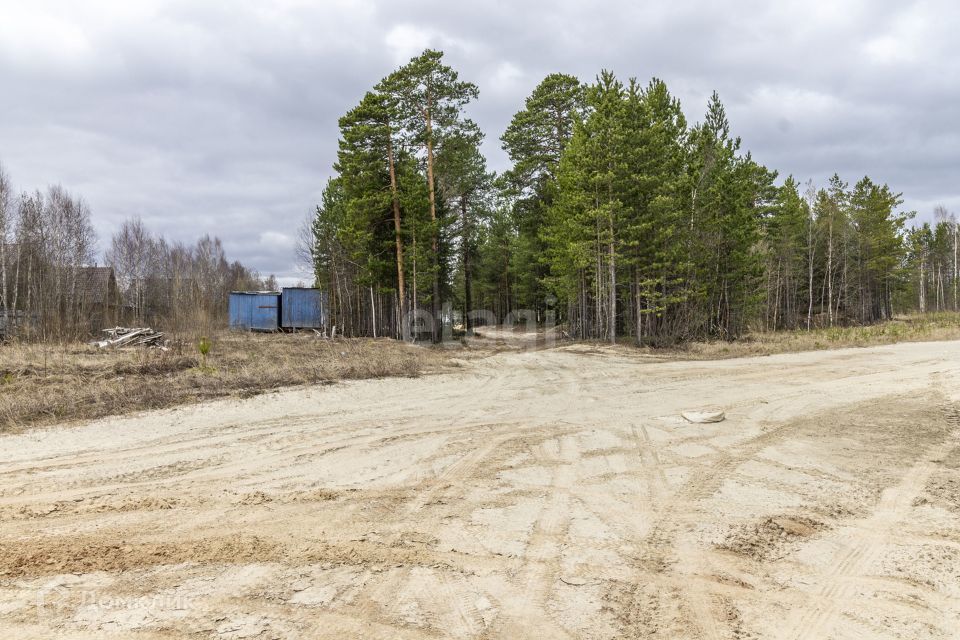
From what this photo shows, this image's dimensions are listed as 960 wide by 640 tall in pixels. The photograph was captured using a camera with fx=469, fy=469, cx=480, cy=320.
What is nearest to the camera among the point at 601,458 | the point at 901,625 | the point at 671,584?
the point at 901,625

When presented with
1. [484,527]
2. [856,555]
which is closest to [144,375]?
[484,527]

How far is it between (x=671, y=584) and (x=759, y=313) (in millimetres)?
36803

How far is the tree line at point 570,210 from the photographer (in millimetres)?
20188

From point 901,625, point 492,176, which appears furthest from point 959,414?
point 492,176

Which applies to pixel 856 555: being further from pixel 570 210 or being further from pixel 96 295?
pixel 96 295

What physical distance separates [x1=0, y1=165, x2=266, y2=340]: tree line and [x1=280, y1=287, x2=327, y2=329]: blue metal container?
3.87m

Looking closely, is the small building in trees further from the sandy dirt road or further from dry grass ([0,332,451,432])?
the sandy dirt road

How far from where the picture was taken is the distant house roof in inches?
1309

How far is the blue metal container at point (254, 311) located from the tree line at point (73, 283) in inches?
63.5

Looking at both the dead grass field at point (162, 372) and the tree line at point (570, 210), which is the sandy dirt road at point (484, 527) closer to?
the dead grass field at point (162, 372)

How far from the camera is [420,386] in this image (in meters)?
11.0

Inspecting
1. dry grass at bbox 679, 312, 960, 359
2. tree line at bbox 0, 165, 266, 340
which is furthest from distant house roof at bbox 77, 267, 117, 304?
dry grass at bbox 679, 312, 960, 359

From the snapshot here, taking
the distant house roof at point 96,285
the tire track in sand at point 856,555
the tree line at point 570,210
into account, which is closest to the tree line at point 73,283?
the distant house roof at point 96,285

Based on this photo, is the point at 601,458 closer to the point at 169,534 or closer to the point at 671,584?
the point at 671,584
